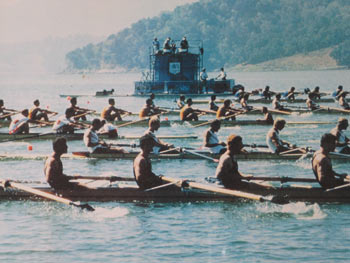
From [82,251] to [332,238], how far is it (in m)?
6.37

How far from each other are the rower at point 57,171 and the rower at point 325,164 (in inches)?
272

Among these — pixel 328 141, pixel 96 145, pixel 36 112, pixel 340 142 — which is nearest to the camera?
pixel 328 141

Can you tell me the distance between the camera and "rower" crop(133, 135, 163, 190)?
17.8m

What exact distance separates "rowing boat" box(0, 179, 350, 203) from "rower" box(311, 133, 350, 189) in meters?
0.35

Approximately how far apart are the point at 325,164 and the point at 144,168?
5091 mm

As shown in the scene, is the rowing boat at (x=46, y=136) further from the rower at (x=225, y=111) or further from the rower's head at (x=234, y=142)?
the rower's head at (x=234, y=142)

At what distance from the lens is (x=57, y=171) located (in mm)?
18453

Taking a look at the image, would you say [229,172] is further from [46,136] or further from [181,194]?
[46,136]

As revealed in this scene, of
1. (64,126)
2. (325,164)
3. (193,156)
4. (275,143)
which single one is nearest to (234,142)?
(325,164)

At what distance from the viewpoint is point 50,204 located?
1977cm

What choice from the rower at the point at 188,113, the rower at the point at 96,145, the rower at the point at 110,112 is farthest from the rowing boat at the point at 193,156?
the rower at the point at 188,113

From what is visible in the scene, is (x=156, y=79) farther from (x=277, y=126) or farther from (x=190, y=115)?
(x=277, y=126)

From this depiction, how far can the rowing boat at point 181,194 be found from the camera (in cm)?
1842

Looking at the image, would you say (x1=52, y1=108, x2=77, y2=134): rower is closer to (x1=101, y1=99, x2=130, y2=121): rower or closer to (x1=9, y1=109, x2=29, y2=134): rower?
(x1=9, y1=109, x2=29, y2=134): rower
